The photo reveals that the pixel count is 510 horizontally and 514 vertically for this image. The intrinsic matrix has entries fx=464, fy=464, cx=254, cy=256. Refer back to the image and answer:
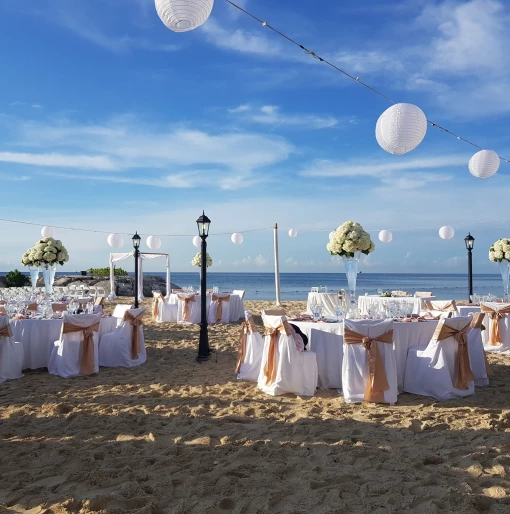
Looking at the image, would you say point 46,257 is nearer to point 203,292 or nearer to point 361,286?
point 203,292

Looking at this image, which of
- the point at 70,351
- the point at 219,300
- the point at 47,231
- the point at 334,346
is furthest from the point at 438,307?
the point at 47,231

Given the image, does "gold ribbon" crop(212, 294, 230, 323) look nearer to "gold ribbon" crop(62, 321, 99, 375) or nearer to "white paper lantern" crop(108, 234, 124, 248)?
"gold ribbon" crop(62, 321, 99, 375)

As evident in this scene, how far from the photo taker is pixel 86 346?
20.2ft

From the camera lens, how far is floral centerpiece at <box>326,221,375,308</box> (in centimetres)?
584

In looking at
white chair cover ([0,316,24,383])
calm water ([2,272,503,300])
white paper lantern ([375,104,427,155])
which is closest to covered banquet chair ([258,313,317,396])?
white paper lantern ([375,104,427,155])

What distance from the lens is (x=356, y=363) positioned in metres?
4.86

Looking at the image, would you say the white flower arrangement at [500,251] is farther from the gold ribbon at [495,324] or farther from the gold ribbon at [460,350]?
the gold ribbon at [460,350]

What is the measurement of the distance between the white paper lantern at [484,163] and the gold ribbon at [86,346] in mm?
6150

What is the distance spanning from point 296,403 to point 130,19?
6.64m

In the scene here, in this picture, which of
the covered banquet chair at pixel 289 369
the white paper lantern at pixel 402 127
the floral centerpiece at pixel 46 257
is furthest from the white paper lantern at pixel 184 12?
the floral centerpiece at pixel 46 257

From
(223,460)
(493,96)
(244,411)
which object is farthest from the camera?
(493,96)

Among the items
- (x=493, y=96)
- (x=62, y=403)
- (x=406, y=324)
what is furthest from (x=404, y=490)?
(x=493, y=96)

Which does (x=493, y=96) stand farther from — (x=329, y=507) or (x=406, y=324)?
(x=329, y=507)

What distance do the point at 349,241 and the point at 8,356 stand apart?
4.51 meters
